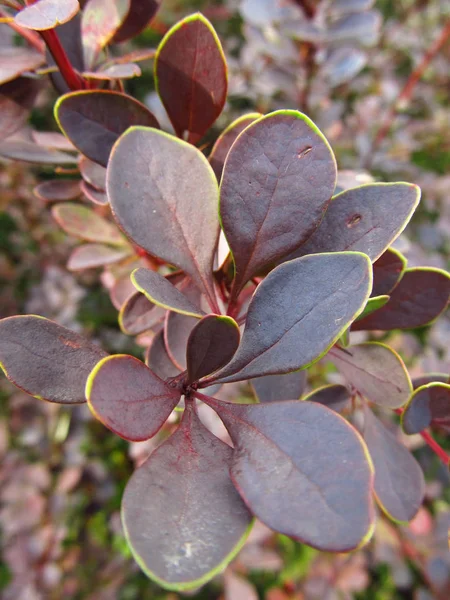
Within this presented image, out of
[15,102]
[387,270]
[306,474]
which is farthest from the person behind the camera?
[15,102]

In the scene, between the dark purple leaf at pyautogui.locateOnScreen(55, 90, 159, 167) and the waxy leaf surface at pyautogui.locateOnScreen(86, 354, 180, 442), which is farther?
the dark purple leaf at pyautogui.locateOnScreen(55, 90, 159, 167)

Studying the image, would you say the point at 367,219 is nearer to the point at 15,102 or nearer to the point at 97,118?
the point at 97,118

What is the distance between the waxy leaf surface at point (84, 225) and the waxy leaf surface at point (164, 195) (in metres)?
0.36

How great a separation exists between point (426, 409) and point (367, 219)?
18 cm

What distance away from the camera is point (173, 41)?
428mm

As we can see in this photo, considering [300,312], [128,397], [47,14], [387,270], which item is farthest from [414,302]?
[47,14]

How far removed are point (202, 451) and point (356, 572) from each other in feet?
3.18

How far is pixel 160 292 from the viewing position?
0.35 metres

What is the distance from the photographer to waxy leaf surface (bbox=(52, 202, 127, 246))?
71cm

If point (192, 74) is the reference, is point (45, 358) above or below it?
below

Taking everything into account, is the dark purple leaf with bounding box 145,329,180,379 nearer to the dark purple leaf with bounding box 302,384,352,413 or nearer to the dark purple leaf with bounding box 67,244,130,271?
the dark purple leaf with bounding box 302,384,352,413

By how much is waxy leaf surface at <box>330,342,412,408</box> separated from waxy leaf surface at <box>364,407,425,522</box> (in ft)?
0.15

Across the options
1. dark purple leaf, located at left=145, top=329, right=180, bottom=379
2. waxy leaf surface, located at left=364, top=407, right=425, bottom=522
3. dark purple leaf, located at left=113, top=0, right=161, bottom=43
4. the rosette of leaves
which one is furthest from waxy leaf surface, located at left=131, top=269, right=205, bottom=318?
dark purple leaf, located at left=113, top=0, right=161, bottom=43

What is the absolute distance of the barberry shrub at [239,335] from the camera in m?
0.30
